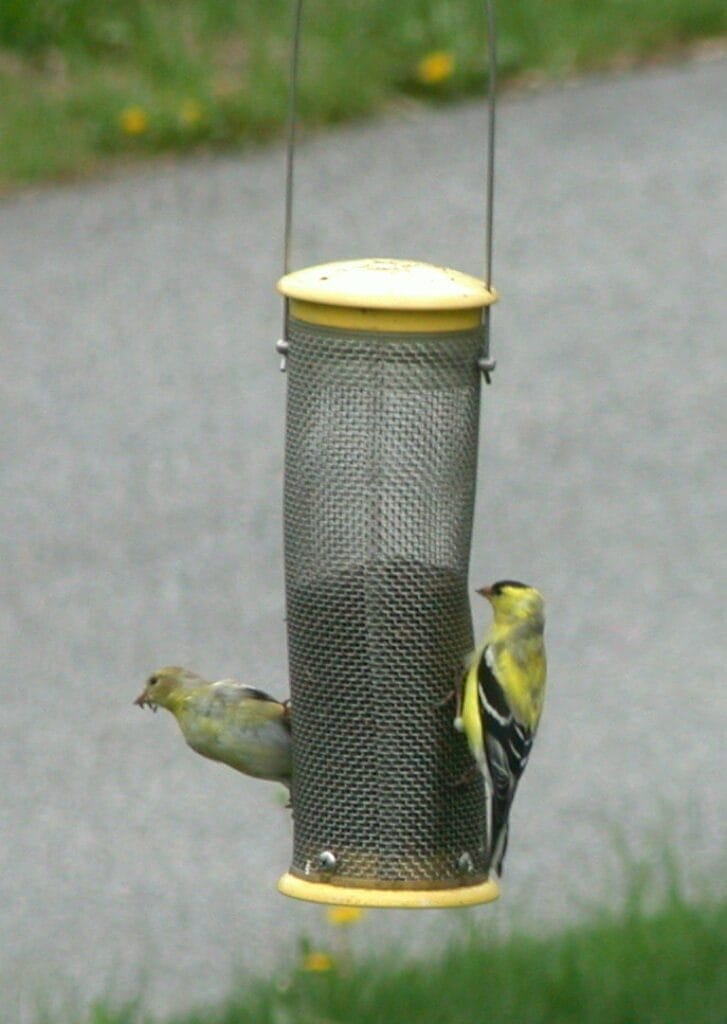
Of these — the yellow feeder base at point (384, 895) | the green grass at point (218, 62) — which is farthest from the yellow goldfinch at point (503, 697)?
the green grass at point (218, 62)

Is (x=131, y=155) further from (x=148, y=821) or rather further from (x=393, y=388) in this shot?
(x=393, y=388)

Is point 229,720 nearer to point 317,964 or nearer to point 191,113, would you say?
point 317,964

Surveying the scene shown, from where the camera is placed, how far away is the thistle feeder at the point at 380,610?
374cm

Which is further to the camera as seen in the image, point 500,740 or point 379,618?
point 379,618

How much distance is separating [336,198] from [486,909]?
5337 millimetres

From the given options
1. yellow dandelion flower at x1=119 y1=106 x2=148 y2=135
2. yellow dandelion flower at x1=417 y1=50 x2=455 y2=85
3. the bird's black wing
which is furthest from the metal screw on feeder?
yellow dandelion flower at x1=417 y1=50 x2=455 y2=85

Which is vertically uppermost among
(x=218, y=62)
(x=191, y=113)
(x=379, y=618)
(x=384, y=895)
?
(x=218, y=62)

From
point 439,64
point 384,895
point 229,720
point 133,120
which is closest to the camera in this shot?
point 384,895

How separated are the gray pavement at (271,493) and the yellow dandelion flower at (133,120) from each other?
0.18m

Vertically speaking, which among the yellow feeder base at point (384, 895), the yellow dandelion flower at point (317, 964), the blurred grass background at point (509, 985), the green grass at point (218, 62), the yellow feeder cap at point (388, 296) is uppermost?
the green grass at point (218, 62)

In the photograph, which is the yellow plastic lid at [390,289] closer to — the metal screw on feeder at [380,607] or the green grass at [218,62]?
the metal screw on feeder at [380,607]

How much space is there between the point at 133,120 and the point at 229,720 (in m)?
6.09

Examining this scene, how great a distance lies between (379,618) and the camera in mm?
3801

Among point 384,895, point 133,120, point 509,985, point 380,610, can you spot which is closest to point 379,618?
point 380,610
